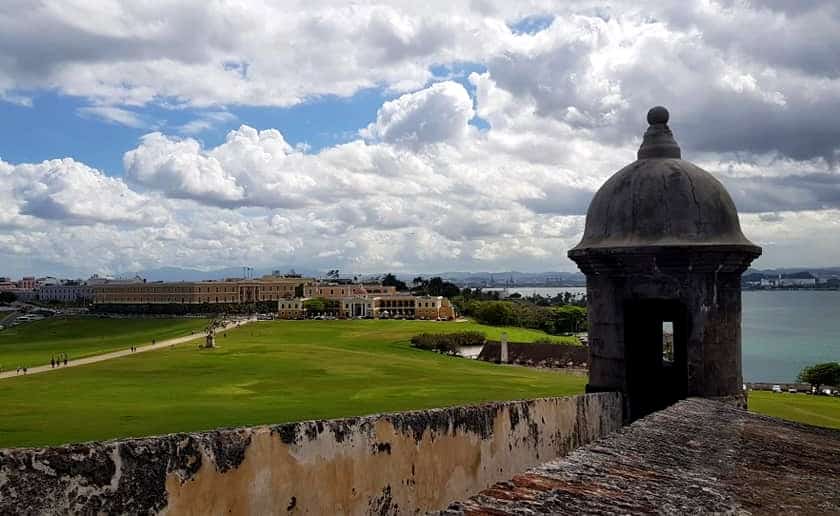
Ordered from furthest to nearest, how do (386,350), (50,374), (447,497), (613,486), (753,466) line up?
(386,350), (50,374), (447,497), (753,466), (613,486)

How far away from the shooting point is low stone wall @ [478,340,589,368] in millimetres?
70287

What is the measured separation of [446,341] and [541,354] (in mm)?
16659

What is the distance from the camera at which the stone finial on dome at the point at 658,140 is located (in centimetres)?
962

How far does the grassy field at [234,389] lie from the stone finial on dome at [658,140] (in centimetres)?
1991

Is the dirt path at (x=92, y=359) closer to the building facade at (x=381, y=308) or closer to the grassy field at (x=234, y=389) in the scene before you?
the grassy field at (x=234, y=389)

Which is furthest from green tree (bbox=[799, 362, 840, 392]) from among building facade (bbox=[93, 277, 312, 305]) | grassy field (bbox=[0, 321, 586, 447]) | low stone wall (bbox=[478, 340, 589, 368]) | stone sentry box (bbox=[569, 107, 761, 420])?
building facade (bbox=[93, 277, 312, 305])

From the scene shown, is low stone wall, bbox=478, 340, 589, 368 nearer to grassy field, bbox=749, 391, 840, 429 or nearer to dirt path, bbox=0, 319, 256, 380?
grassy field, bbox=749, 391, 840, 429

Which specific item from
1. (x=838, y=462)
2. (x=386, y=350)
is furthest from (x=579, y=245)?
(x=386, y=350)

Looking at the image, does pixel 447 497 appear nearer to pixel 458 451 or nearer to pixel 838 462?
pixel 458 451

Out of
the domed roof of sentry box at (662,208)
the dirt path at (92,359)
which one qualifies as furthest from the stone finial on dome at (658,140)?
the dirt path at (92,359)

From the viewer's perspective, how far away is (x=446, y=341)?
8844 centimetres

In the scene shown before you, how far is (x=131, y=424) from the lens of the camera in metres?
28.1

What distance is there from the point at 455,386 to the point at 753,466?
41183 millimetres

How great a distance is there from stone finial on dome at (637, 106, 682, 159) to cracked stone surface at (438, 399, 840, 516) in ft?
13.8
